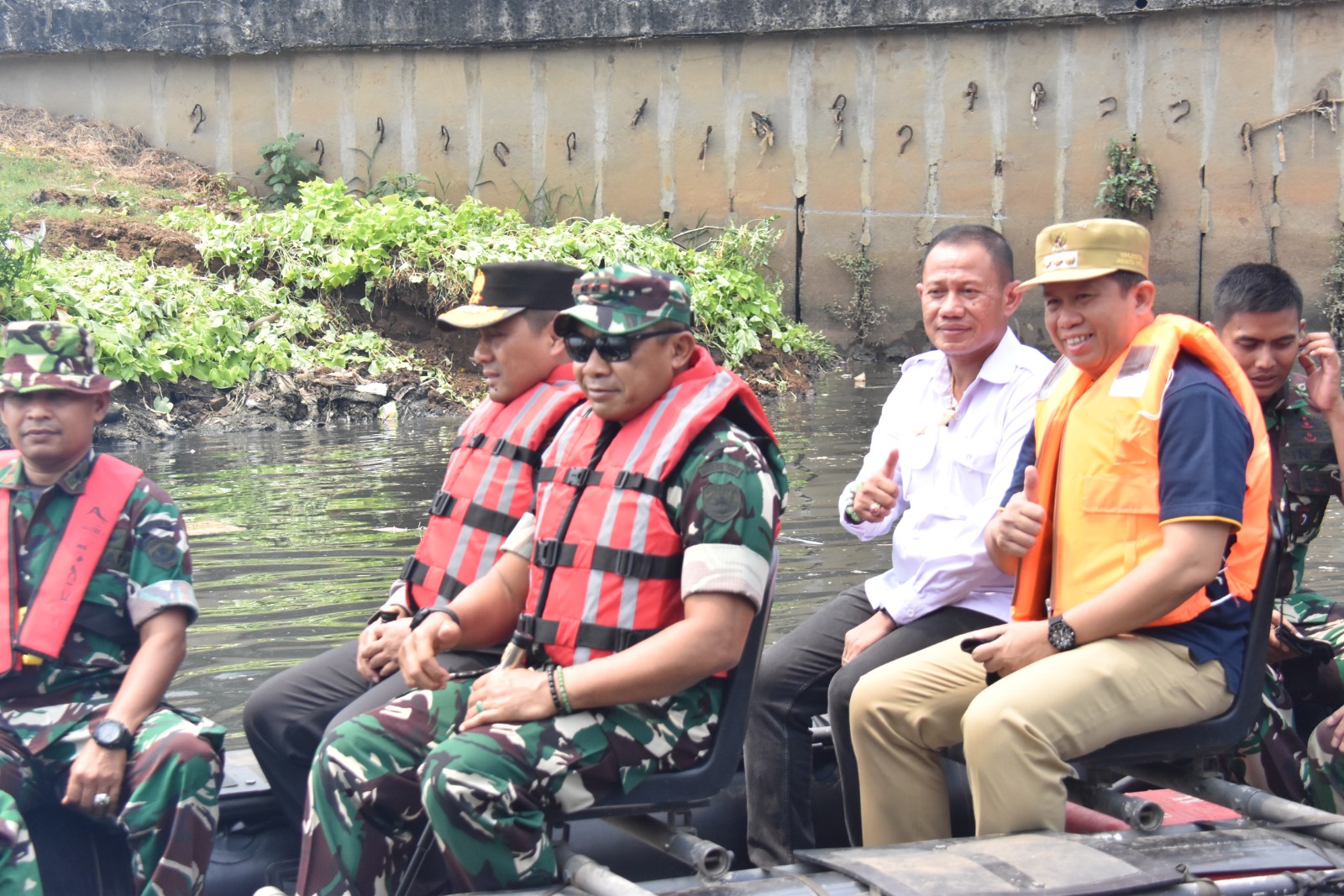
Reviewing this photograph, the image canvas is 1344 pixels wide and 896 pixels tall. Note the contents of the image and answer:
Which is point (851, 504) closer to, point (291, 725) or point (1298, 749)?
point (1298, 749)

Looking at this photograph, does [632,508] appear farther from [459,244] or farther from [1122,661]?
[459,244]

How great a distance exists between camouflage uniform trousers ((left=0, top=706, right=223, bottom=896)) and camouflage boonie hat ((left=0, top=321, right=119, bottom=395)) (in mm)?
729

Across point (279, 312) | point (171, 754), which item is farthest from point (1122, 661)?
point (279, 312)

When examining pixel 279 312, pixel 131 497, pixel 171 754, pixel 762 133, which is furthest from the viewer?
pixel 762 133

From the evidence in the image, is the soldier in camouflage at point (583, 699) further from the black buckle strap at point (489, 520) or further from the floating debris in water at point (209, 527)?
the floating debris in water at point (209, 527)

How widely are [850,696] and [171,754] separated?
Result: 1.46 metres

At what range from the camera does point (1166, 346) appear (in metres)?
2.91

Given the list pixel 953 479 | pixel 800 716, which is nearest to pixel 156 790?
pixel 800 716

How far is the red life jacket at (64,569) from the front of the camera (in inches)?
123

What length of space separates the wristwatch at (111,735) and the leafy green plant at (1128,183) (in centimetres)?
1198

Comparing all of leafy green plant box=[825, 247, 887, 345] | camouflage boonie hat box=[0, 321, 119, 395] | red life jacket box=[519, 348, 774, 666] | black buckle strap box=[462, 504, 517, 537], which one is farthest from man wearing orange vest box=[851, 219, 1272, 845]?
leafy green plant box=[825, 247, 887, 345]

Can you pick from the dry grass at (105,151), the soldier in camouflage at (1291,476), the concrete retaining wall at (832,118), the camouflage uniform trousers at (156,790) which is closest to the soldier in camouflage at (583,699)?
the camouflage uniform trousers at (156,790)

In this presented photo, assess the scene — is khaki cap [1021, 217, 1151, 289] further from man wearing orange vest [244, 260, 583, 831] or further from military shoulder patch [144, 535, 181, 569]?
military shoulder patch [144, 535, 181, 569]

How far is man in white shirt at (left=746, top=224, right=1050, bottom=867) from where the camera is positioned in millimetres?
3365
